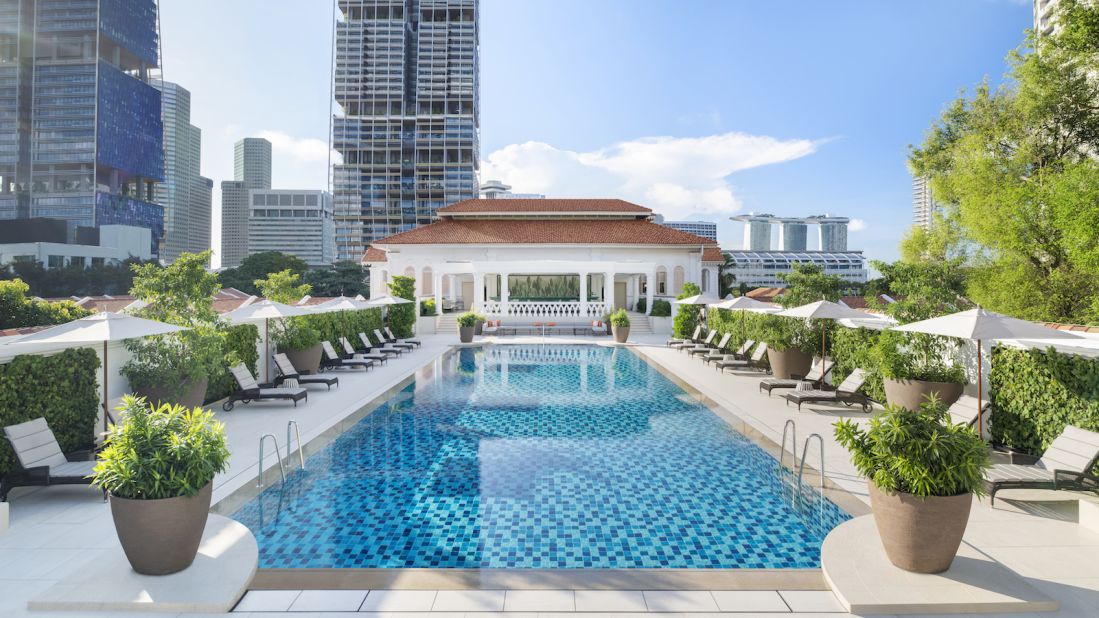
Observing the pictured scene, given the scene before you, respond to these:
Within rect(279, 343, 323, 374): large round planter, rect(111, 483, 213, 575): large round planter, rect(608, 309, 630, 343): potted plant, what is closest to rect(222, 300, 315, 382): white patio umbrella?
rect(279, 343, 323, 374): large round planter

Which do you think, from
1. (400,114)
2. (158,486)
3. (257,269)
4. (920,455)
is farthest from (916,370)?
(400,114)

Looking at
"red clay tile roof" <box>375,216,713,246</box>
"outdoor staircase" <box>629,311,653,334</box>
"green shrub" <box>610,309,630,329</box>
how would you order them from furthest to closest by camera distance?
"red clay tile roof" <box>375,216,713,246</box>, "outdoor staircase" <box>629,311,653,334</box>, "green shrub" <box>610,309,630,329</box>

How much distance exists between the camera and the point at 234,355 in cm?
1071

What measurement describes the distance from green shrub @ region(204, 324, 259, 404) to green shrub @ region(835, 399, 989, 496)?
10288mm

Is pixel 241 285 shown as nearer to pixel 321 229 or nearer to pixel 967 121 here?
pixel 967 121

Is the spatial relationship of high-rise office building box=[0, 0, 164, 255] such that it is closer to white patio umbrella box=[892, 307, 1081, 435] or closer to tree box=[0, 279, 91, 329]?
tree box=[0, 279, 91, 329]

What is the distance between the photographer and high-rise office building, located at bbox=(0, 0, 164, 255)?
113 meters

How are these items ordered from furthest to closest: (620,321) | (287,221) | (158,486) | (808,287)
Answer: (287,221) → (620,321) → (808,287) → (158,486)

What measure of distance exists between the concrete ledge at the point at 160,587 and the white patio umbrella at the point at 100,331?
129 inches

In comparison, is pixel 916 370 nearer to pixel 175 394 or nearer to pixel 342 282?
pixel 175 394

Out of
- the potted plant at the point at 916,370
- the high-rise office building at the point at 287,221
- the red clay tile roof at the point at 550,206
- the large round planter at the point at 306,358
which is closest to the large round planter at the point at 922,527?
the potted plant at the point at 916,370

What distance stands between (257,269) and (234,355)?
209 feet

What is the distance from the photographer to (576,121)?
44.4m

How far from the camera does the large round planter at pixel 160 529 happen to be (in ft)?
13.4
